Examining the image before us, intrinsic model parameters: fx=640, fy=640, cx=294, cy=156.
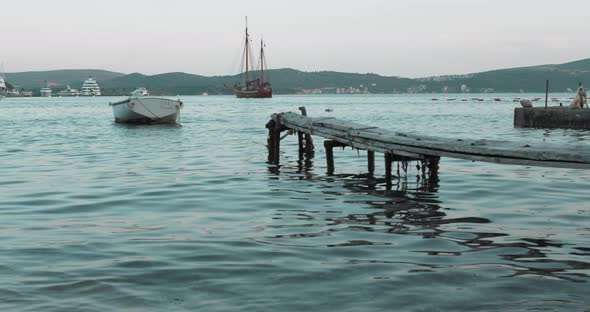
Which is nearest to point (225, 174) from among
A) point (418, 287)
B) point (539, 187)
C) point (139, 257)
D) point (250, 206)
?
point (250, 206)

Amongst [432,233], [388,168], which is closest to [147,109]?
[388,168]

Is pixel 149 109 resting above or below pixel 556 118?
above

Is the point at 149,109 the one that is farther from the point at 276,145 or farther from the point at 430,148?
the point at 430,148

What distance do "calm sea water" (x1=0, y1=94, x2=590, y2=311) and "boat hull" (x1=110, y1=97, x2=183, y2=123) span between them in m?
24.2

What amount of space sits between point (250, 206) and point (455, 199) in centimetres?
414

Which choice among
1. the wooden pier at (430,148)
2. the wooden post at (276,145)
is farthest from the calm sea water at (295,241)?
the wooden post at (276,145)

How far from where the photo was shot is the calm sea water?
258 inches

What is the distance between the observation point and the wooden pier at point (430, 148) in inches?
373

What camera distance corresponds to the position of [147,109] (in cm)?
4156

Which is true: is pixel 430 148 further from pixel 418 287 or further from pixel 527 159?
pixel 418 287

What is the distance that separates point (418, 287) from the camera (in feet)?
22.4

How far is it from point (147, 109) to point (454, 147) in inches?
1291

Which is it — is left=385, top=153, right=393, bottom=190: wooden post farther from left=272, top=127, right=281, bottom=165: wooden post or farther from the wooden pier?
left=272, top=127, right=281, bottom=165: wooden post

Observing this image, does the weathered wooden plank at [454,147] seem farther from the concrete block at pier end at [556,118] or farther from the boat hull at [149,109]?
the boat hull at [149,109]
